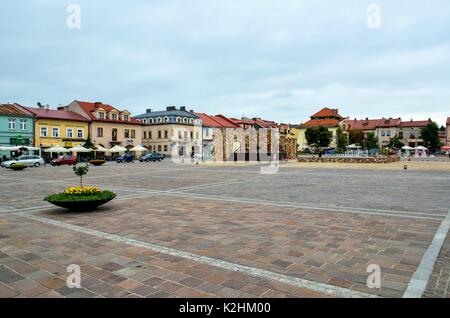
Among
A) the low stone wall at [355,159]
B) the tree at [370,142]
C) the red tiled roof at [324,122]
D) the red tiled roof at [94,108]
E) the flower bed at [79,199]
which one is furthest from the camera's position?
the red tiled roof at [324,122]

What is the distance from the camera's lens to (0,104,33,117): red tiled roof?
1770 inches

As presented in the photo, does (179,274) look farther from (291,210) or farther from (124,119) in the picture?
(124,119)

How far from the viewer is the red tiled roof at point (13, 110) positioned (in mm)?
44963

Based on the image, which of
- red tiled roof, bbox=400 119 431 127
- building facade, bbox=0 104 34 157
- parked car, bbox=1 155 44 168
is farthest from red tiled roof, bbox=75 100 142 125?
red tiled roof, bbox=400 119 431 127

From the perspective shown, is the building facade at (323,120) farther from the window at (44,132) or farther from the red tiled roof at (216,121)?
the window at (44,132)

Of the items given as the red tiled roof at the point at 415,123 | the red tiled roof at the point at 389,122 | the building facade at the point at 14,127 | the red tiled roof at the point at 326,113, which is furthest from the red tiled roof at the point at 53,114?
the red tiled roof at the point at 415,123

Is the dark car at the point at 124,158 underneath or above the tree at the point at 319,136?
underneath

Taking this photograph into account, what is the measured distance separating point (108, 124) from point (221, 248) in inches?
2237

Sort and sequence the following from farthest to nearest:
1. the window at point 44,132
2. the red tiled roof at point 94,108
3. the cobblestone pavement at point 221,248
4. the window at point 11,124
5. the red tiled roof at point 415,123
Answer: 1. the red tiled roof at point 415,123
2. the red tiled roof at point 94,108
3. the window at point 44,132
4. the window at point 11,124
5. the cobblestone pavement at point 221,248

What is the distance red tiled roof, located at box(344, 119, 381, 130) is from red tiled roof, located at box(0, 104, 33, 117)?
3333 inches

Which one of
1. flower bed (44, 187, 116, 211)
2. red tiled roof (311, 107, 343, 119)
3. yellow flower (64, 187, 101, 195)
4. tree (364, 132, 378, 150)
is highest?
red tiled roof (311, 107, 343, 119)

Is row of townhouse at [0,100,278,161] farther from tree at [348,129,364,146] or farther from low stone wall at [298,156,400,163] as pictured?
tree at [348,129,364,146]
